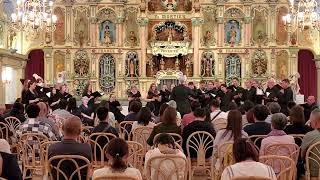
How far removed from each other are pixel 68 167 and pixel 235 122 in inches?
87.6

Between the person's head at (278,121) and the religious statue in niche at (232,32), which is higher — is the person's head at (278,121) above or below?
below

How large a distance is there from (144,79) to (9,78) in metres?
6.62

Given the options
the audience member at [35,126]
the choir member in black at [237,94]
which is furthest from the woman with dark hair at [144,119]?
the choir member in black at [237,94]

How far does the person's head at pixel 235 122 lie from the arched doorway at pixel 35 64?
23863mm

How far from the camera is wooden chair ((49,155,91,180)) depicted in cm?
582

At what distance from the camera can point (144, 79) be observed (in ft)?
92.5

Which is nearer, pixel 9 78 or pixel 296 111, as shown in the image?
pixel 296 111

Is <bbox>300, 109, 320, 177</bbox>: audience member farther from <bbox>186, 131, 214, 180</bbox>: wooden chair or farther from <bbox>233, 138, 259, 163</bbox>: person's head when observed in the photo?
<bbox>233, 138, 259, 163</bbox>: person's head

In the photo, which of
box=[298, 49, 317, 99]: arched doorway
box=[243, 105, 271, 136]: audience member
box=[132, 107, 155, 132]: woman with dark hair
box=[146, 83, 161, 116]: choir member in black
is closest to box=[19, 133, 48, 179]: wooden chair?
box=[132, 107, 155, 132]: woman with dark hair

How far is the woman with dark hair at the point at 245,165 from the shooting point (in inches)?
191

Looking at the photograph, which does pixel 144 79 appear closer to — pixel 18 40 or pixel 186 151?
pixel 18 40

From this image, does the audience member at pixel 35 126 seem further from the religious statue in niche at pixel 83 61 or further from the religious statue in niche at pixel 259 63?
the religious statue in niche at pixel 259 63

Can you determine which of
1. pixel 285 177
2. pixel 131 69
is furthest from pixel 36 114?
pixel 131 69

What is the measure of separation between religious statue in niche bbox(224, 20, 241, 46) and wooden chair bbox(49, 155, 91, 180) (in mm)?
22858
